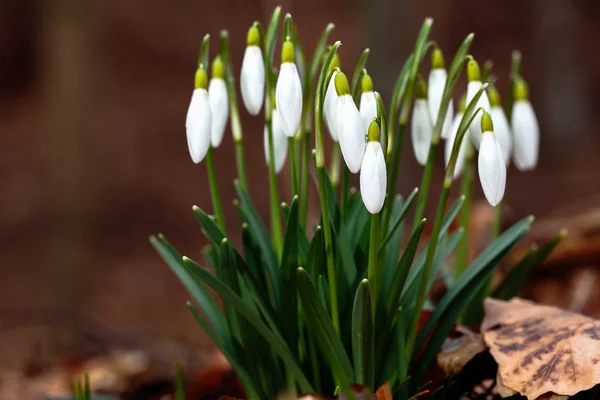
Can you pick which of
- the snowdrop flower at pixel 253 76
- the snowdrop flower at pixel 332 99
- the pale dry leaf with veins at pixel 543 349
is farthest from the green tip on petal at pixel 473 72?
the pale dry leaf with veins at pixel 543 349

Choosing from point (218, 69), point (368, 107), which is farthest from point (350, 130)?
point (218, 69)

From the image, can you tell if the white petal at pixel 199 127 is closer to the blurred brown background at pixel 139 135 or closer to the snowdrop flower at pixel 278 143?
the snowdrop flower at pixel 278 143

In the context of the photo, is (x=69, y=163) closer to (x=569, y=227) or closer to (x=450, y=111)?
(x=569, y=227)

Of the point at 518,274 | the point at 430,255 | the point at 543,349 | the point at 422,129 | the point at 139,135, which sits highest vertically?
the point at 139,135

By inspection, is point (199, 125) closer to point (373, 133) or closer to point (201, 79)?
point (201, 79)

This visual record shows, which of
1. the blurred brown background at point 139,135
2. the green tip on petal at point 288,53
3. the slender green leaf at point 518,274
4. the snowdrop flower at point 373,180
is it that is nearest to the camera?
the snowdrop flower at point 373,180

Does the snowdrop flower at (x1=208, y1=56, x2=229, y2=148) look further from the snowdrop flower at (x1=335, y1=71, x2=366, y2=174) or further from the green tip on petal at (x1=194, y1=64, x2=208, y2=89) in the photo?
the snowdrop flower at (x1=335, y1=71, x2=366, y2=174)

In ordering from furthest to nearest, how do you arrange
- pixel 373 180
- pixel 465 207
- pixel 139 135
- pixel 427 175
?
1. pixel 139 135
2. pixel 465 207
3. pixel 427 175
4. pixel 373 180
